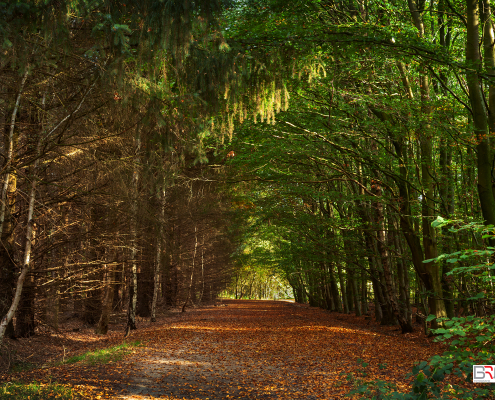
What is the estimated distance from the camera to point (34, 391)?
5.30 meters

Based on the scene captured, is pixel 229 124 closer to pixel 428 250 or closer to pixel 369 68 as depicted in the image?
pixel 369 68

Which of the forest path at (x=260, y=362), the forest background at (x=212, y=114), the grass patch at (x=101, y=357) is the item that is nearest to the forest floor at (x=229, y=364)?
the forest path at (x=260, y=362)

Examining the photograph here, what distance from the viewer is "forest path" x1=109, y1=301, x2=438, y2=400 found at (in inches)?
257

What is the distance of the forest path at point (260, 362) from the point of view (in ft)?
21.4

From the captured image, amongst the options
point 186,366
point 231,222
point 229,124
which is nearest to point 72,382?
point 186,366

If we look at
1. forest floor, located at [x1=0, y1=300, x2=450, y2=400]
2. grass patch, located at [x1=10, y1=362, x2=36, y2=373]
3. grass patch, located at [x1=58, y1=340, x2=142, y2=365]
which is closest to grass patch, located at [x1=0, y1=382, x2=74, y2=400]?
forest floor, located at [x1=0, y1=300, x2=450, y2=400]

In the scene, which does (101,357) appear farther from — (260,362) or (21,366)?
(260,362)

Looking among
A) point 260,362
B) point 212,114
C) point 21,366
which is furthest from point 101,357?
→ point 212,114

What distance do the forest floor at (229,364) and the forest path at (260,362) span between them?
17mm

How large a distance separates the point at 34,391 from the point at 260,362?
5033 mm

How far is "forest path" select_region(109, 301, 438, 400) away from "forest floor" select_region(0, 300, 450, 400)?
17 millimetres

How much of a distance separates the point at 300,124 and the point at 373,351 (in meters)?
7.29

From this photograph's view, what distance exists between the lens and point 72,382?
6.07m

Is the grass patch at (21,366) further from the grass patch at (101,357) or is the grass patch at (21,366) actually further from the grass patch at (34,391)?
the grass patch at (34,391)
